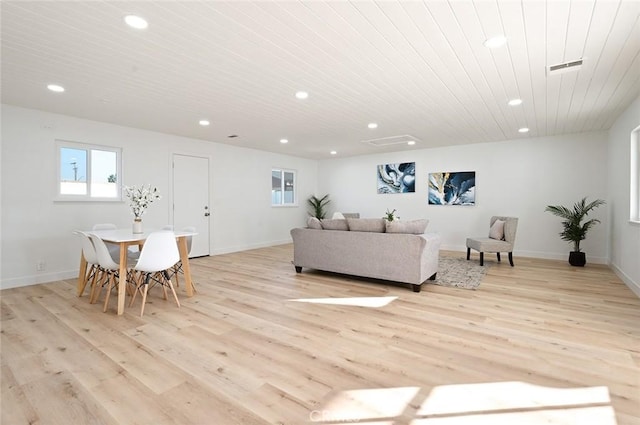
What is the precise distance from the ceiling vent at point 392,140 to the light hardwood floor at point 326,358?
3.53 metres

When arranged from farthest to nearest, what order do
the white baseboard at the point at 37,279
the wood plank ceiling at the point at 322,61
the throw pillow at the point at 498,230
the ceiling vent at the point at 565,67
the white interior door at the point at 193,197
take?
1. the white interior door at the point at 193,197
2. the throw pillow at the point at 498,230
3. the white baseboard at the point at 37,279
4. the ceiling vent at the point at 565,67
5. the wood plank ceiling at the point at 322,61

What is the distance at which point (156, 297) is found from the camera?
3822 millimetres

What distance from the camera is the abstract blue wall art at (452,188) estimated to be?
7230 millimetres

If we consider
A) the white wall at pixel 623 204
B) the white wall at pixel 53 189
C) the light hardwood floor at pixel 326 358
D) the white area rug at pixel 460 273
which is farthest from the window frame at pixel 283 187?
the white wall at pixel 623 204

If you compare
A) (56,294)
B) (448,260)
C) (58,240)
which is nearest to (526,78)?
(448,260)

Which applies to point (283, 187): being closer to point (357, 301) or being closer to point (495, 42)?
point (357, 301)

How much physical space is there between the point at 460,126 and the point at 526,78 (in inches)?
85.7

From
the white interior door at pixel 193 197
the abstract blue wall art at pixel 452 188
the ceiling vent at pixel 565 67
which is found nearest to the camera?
the ceiling vent at pixel 565 67

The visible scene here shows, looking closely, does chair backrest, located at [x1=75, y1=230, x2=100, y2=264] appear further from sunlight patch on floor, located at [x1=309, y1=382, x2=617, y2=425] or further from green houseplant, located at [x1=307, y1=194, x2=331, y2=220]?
green houseplant, located at [x1=307, y1=194, x2=331, y2=220]

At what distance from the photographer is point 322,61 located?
302cm

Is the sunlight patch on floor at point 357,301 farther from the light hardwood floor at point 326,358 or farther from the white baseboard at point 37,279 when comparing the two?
the white baseboard at point 37,279

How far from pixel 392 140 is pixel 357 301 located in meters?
4.19

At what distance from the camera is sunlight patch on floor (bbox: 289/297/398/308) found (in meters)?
3.55

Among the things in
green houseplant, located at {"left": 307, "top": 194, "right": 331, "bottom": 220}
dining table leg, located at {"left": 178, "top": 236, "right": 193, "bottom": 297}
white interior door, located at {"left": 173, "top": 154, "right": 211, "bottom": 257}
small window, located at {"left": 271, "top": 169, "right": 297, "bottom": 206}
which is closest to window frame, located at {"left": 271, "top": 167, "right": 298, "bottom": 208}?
small window, located at {"left": 271, "top": 169, "right": 297, "bottom": 206}
